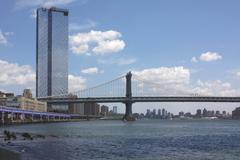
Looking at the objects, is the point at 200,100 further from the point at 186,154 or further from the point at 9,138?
the point at 186,154

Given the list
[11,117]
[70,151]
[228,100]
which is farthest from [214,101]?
[70,151]

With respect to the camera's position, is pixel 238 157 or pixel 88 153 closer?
pixel 238 157

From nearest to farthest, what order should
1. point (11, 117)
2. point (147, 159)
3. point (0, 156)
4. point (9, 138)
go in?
1. point (0, 156)
2. point (147, 159)
3. point (9, 138)
4. point (11, 117)

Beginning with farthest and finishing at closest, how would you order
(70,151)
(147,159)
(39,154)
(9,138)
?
(9,138), (70,151), (39,154), (147,159)

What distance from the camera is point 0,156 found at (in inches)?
1214

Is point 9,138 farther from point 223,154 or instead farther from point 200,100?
point 200,100

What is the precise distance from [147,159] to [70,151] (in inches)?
421

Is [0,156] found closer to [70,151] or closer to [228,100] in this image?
[70,151]

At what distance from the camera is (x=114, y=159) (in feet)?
143

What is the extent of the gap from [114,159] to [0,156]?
14.7 m

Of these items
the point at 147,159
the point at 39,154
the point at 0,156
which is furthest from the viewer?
the point at 39,154

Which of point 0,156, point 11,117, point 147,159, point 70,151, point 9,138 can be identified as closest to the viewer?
point 0,156

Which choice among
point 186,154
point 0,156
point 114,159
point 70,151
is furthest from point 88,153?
point 0,156

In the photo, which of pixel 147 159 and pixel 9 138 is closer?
pixel 147 159
